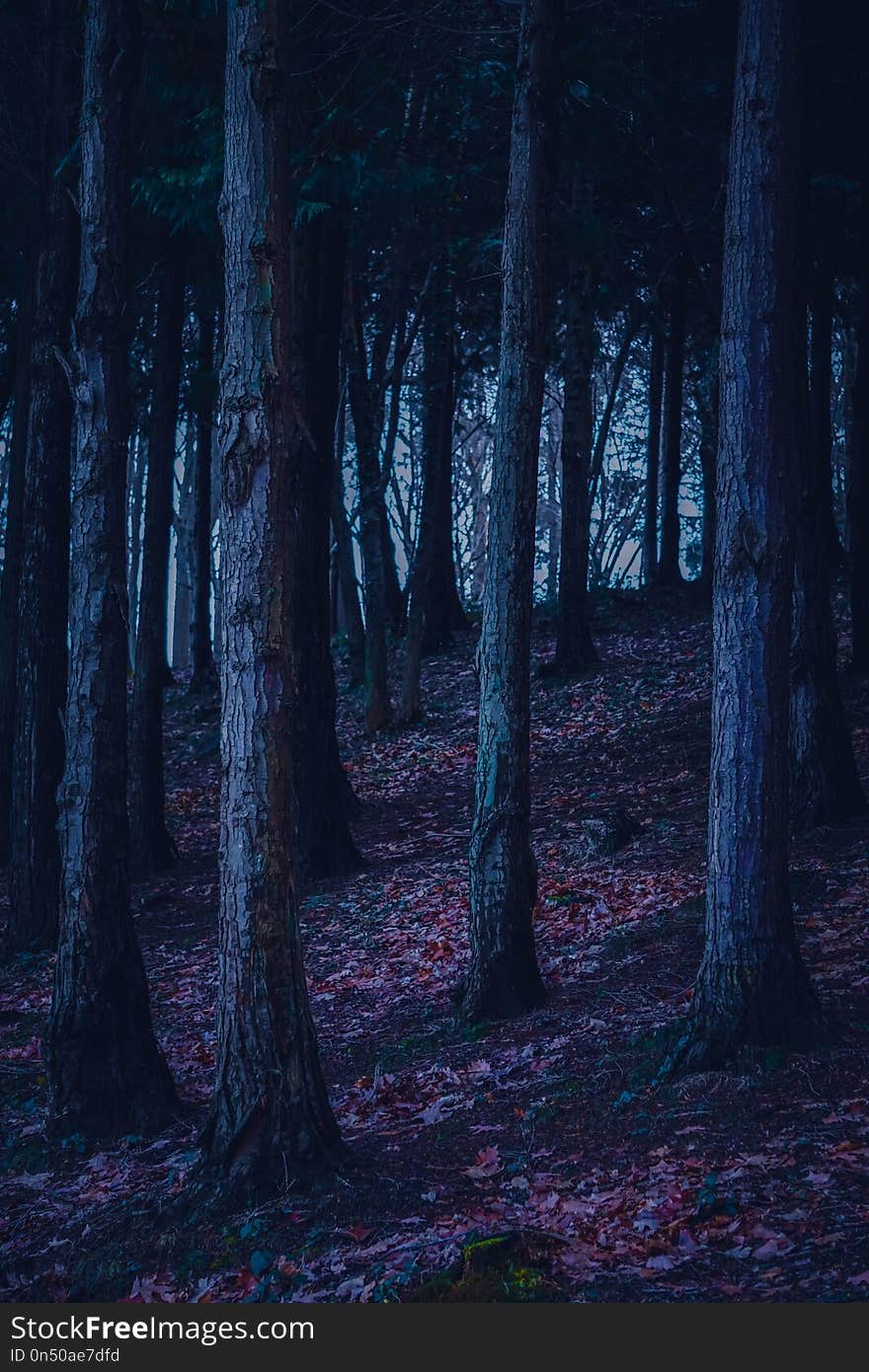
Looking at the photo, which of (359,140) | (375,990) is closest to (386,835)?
(375,990)

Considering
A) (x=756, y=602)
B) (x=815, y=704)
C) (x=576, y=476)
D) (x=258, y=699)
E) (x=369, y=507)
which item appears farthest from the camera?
(x=576, y=476)

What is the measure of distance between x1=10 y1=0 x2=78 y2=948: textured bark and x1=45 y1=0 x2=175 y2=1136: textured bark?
3.48m

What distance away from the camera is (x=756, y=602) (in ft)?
22.9

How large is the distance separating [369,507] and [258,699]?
14.3 metres

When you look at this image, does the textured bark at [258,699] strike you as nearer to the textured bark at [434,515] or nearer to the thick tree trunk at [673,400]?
the textured bark at [434,515]

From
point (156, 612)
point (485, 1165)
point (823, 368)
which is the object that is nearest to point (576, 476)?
point (823, 368)

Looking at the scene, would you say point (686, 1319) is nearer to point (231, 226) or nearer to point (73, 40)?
point (231, 226)

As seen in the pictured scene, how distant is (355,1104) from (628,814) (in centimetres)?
638

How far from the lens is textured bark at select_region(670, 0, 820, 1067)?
22.9ft

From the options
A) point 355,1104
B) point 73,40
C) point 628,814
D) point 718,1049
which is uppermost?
point 73,40

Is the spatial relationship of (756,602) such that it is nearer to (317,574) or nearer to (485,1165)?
(485,1165)

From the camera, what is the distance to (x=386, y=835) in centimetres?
1552

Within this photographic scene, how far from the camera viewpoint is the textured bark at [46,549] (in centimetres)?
1195

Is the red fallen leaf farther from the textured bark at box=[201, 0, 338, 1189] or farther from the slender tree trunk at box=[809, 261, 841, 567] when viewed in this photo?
the slender tree trunk at box=[809, 261, 841, 567]
